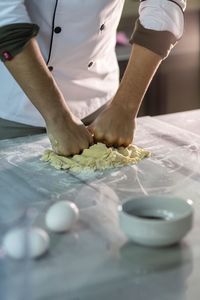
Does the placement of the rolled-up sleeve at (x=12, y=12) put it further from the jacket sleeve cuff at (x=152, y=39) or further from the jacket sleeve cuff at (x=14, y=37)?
the jacket sleeve cuff at (x=152, y=39)

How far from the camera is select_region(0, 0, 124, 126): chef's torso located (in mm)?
1326

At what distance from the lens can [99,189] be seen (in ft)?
3.52

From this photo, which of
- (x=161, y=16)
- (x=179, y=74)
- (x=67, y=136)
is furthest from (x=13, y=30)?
(x=179, y=74)

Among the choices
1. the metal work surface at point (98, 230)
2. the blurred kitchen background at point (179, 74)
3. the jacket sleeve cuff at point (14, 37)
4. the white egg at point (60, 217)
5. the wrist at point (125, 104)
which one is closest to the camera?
the metal work surface at point (98, 230)

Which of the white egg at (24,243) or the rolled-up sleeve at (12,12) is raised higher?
the rolled-up sleeve at (12,12)

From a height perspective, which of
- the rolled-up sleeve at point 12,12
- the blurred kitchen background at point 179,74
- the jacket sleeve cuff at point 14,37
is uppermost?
the rolled-up sleeve at point 12,12

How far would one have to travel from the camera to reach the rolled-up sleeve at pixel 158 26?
1309 millimetres

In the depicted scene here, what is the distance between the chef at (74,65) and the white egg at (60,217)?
0.34 meters

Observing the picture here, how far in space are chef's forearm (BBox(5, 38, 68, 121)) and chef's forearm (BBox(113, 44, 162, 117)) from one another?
16 centimetres

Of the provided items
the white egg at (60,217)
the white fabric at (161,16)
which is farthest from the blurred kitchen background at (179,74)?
the white egg at (60,217)

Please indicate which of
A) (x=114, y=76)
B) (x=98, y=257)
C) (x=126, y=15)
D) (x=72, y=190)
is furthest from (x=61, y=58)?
(x=126, y=15)

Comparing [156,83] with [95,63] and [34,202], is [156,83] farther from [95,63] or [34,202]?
[34,202]

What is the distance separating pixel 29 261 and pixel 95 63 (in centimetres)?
80

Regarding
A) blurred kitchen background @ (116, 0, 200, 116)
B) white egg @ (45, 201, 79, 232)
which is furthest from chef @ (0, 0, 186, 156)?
blurred kitchen background @ (116, 0, 200, 116)
